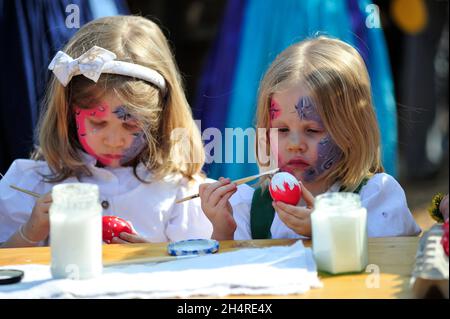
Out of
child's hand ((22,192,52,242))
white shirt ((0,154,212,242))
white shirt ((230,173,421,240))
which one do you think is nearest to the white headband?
white shirt ((0,154,212,242))

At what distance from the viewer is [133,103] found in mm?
2525

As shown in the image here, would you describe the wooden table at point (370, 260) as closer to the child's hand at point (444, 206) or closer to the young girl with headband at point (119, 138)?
the child's hand at point (444, 206)

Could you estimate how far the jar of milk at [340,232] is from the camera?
169 cm

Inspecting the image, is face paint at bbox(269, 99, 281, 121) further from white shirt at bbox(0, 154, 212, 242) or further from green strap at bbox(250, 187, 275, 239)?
white shirt at bbox(0, 154, 212, 242)

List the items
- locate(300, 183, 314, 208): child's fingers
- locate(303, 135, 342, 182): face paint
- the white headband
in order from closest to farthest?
locate(300, 183, 314, 208): child's fingers
locate(303, 135, 342, 182): face paint
the white headband

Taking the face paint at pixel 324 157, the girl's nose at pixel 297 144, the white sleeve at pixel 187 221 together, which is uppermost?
the girl's nose at pixel 297 144

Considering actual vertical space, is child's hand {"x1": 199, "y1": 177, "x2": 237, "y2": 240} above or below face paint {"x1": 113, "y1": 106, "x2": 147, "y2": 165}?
below

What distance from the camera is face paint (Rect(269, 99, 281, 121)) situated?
90.5 inches

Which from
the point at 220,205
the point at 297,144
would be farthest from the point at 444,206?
the point at 220,205

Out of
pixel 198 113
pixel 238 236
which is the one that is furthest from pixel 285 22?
pixel 238 236

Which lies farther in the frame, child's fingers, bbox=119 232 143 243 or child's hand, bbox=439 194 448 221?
child's fingers, bbox=119 232 143 243

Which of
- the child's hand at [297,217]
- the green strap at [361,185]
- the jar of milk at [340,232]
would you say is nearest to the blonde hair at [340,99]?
the green strap at [361,185]

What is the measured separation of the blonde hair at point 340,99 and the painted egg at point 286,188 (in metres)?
0.27

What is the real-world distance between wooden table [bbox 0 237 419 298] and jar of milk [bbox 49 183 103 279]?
18cm
